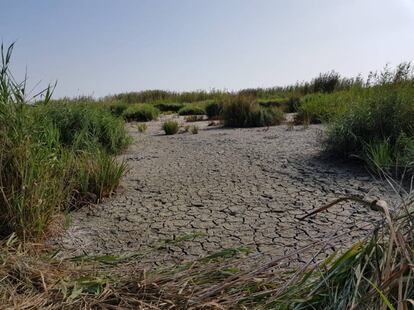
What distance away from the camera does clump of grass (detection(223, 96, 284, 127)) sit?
27.9 ft

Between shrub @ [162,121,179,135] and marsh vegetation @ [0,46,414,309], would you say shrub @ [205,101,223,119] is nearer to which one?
shrub @ [162,121,179,135]

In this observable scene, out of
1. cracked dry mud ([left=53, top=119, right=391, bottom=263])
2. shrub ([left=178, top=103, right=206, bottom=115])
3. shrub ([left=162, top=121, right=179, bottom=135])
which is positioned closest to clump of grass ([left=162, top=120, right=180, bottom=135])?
shrub ([left=162, top=121, right=179, bottom=135])

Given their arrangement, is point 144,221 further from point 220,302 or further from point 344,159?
point 344,159

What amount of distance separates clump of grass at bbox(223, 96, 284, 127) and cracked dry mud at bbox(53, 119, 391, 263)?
367cm

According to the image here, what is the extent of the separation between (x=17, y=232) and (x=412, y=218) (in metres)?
1.99

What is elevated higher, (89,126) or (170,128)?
(89,126)

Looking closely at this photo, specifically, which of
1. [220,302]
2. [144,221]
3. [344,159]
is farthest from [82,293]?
[344,159]

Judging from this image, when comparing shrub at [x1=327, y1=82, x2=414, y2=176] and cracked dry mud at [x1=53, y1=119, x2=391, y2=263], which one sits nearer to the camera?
cracked dry mud at [x1=53, y1=119, x2=391, y2=263]

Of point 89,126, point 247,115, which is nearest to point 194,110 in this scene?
point 247,115

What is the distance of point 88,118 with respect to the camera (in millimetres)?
5230

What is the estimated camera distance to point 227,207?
286cm

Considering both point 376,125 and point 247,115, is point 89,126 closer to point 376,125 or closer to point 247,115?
point 376,125

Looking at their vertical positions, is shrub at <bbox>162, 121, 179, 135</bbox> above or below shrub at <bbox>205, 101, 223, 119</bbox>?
below

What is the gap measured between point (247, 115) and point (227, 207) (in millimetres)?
6007
